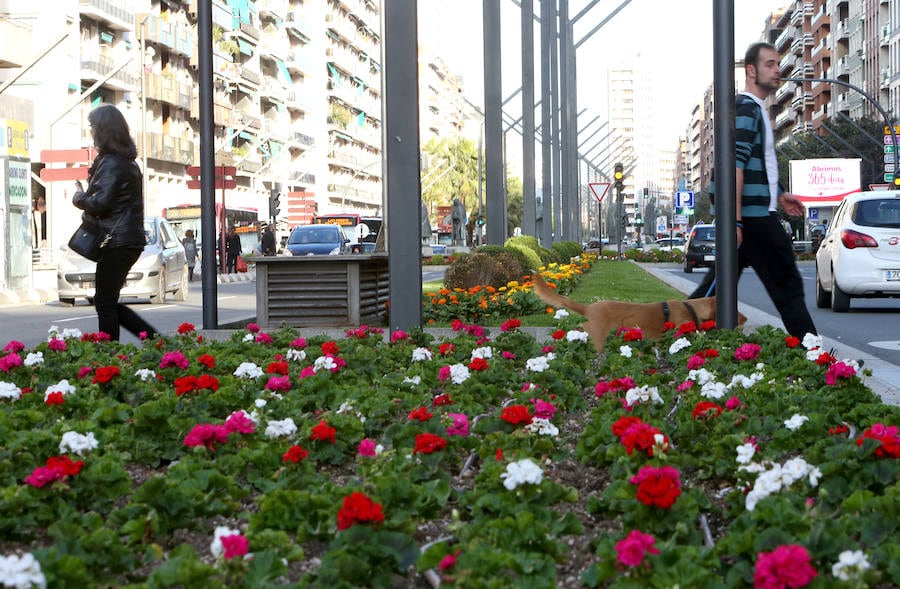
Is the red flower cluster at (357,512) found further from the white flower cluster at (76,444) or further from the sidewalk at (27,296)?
the sidewalk at (27,296)

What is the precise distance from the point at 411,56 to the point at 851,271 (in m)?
9.90

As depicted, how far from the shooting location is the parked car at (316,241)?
44531 millimetres

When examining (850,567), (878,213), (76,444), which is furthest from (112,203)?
(878,213)

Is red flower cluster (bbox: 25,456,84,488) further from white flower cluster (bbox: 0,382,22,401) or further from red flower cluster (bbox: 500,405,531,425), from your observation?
white flower cluster (bbox: 0,382,22,401)

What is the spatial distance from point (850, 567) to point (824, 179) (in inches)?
3581

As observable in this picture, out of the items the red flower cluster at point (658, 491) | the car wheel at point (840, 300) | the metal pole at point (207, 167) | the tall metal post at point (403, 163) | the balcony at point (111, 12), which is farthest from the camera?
the balcony at point (111, 12)

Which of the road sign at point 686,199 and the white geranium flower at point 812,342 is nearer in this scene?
the white geranium flower at point 812,342

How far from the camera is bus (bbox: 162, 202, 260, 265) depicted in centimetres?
6047

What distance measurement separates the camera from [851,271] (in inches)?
→ 725

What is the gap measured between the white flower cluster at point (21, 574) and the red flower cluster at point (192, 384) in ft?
9.26

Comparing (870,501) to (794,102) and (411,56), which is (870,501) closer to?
(411,56)

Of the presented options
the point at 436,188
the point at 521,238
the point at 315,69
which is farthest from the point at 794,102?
the point at 521,238

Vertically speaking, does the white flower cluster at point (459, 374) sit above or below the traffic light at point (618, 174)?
below

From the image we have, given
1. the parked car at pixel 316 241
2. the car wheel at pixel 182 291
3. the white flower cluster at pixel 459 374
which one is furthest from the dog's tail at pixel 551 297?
the parked car at pixel 316 241
